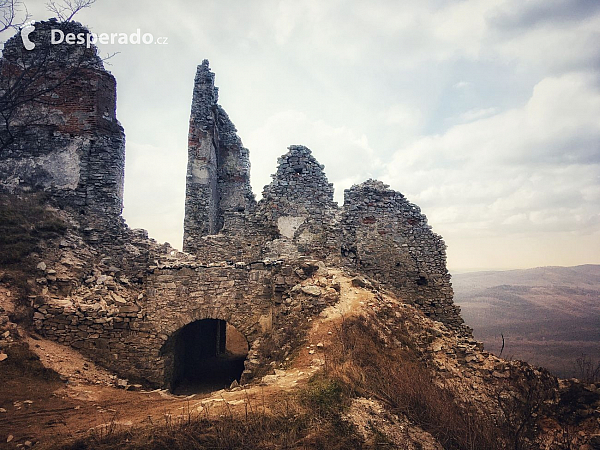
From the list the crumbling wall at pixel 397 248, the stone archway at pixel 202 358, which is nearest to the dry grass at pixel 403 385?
the stone archway at pixel 202 358

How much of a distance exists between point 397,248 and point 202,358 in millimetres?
8429

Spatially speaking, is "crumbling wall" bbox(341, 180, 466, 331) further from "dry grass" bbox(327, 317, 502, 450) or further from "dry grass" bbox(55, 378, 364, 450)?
"dry grass" bbox(55, 378, 364, 450)

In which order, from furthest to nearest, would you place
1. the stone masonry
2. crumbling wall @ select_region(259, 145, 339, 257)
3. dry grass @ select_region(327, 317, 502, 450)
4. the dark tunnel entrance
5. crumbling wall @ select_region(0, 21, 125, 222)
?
crumbling wall @ select_region(259, 145, 339, 257), crumbling wall @ select_region(0, 21, 125, 222), the dark tunnel entrance, the stone masonry, dry grass @ select_region(327, 317, 502, 450)

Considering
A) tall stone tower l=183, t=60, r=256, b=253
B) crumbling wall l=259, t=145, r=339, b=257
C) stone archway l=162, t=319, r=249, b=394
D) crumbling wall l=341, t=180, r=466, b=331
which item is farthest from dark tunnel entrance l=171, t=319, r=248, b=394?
crumbling wall l=341, t=180, r=466, b=331

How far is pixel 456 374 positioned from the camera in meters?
7.13

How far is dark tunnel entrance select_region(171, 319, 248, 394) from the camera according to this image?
1010 cm

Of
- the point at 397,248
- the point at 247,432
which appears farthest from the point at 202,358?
the point at 247,432

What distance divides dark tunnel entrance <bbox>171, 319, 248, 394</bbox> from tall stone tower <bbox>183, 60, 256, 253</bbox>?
11.2 feet

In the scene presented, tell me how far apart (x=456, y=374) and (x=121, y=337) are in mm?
7836

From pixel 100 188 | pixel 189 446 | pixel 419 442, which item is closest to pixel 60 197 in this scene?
pixel 100 188

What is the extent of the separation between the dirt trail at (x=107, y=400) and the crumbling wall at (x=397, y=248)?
560 centimetres

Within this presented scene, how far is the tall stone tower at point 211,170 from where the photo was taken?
54.0ft

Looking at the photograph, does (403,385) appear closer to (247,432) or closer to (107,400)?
(247,432)

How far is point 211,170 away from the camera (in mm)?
17484
